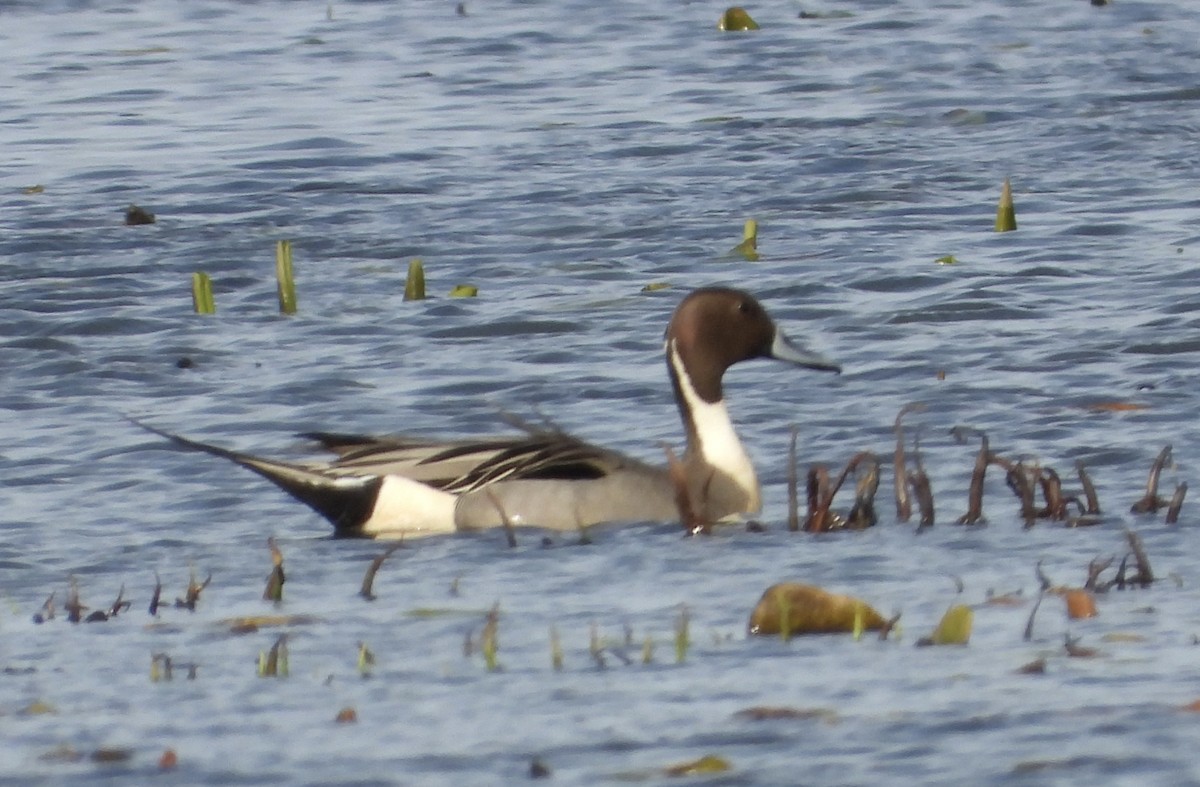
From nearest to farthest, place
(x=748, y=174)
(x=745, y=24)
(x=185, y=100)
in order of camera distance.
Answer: (x=748, y=174) → (x=185, y=100) → (x=745, y=24)

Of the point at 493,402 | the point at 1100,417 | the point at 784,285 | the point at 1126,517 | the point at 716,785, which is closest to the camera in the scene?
the point at 716,785

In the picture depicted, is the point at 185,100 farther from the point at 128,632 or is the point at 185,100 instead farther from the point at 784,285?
the point at 128,632

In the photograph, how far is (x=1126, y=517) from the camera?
8484mm

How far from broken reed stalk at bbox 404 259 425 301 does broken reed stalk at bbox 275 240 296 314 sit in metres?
0.53

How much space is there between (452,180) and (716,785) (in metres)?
10.7

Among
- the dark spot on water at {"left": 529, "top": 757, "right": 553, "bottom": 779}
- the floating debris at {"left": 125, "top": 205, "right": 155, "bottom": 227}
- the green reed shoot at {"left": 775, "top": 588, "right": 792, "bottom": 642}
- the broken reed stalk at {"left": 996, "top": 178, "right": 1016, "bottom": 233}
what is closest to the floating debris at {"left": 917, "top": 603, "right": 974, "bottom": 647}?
the green reed shoot at {"left": 775, "top": 588, "right": 792, "bottom": 642}

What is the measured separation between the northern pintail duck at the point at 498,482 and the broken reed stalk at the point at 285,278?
11.0ft

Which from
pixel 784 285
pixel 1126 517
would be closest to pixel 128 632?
pixel 1126 517

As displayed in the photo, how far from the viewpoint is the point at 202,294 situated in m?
13.0

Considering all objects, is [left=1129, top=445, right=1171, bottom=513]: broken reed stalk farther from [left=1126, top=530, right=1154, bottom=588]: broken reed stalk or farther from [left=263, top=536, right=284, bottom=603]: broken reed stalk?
[left=263, top=536, right=284, bottom=603]: broken reed stalk

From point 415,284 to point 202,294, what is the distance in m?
0.96

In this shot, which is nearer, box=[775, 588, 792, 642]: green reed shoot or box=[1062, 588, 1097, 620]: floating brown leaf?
box=[775, 588, 792, 642]: green reed shoot

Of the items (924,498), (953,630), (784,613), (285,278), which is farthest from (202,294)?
(953,630)

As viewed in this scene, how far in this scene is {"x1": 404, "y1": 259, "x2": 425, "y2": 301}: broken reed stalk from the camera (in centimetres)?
1312
